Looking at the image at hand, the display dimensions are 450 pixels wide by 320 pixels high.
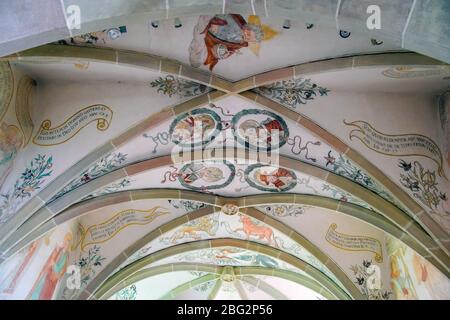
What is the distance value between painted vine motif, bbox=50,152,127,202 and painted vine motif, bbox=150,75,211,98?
1.28 meters

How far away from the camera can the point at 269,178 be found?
385 inches

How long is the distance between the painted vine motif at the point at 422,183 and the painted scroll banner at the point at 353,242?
316 cm

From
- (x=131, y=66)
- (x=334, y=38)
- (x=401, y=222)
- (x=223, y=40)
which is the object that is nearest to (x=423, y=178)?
(x=401, y=222)

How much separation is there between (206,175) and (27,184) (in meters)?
3.24

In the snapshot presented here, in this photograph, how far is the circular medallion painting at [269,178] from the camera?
372 inches

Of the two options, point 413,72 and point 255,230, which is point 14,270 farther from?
point 413,72

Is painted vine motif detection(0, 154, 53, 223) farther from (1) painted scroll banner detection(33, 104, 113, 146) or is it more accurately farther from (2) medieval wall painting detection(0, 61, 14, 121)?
(2) medieval wall painting detection(0, 61, 14, 121)

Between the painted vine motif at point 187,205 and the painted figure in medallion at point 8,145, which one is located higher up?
Answer: the painted vine motif at point 187,205

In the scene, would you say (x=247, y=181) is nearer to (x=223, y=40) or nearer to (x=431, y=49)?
(x=223, y=40)

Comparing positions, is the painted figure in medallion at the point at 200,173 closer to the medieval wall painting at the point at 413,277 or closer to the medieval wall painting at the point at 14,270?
the medieval wall painting at the point at 14,270

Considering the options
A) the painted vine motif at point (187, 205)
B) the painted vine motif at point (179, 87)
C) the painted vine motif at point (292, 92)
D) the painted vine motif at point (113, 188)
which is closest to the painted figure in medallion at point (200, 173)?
the painted vine motif at point (187, 205)

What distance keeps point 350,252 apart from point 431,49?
802 cm

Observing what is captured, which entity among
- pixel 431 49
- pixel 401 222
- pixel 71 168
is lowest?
pixel 431 49

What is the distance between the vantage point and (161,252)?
11.8 meters
